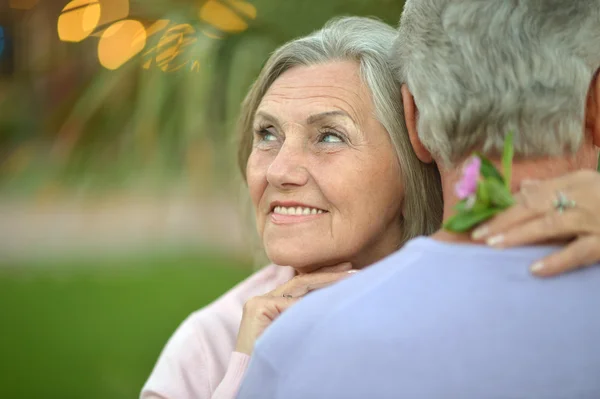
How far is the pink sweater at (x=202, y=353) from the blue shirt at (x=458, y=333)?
34.4 inches

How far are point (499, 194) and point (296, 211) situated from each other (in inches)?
33.1

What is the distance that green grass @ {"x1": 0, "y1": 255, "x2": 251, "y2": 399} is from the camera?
16.2 feet

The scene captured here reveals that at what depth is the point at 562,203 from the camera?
136 centimetres

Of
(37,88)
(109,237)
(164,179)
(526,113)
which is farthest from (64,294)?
(526,113)

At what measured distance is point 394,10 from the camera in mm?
3342

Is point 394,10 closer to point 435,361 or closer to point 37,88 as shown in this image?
point 435,361

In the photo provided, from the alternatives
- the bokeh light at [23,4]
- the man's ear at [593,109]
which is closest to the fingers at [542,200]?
the man's ear at [593,109]

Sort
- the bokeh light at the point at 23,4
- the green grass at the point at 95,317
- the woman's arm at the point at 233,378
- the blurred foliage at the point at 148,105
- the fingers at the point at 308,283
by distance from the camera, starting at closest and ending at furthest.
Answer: the woman's arm at the point at 233,378 → the fingers at the point at 308,283 → the blurred foliage at the point at 148,105 → the green grass at the point at 95,317 → the bokeh light at the point at 23,4

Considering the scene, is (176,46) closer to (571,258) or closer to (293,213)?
(293,213)

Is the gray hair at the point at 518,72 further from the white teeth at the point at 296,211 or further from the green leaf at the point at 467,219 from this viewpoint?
the white teeth at the point at 296,211

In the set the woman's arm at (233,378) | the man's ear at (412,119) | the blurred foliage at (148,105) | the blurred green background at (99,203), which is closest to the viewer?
the man's ear at (412,119)

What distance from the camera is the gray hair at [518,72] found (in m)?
1.40

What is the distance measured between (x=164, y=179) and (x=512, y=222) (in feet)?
13.0

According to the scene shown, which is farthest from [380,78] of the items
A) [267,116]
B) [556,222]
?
[556,222]
